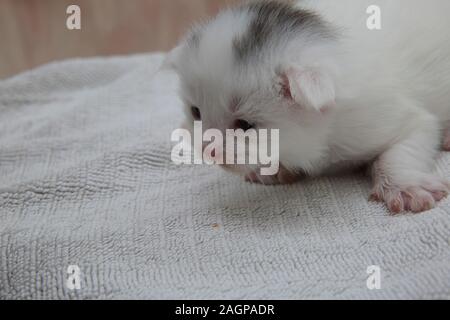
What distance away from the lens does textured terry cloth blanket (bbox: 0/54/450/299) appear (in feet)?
3.53

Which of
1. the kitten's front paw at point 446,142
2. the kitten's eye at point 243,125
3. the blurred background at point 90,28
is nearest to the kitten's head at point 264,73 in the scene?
the kitten's eye at point 243,125

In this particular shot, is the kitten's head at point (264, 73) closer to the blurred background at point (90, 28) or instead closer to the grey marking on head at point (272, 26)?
the grey marking on head at point (272, 26)

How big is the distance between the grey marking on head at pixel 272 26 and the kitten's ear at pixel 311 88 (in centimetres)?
10

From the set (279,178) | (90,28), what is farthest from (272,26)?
(90,28)

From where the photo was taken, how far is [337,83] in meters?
1.22

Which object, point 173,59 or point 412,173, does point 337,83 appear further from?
point 173,59

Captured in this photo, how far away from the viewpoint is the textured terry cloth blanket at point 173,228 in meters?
1.08

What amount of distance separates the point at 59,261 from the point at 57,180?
1.16ft

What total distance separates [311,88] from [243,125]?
19 cm
